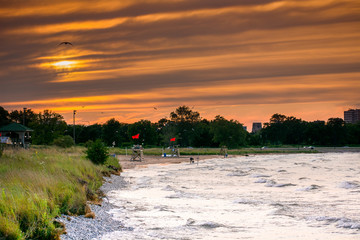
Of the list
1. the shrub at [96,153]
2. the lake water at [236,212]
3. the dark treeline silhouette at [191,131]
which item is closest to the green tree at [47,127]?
the dark treeline silhouette at [191,131]

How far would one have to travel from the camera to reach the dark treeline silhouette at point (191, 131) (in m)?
106

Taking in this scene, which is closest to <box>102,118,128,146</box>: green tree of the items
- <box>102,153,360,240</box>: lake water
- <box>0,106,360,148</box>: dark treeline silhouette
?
<box>0,106,360,148</box>: dark treeline silhouette

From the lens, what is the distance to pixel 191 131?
149 metres

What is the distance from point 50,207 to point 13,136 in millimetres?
60323

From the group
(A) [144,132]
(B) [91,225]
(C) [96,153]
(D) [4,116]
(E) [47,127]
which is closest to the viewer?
(B) [91,225]

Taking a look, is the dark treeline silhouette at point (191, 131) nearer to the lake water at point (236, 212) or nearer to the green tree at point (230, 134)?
the green tree at point (230, 134)

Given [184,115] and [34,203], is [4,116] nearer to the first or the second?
[184,115]

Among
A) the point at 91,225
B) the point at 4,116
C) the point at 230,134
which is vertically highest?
the point at 4,116

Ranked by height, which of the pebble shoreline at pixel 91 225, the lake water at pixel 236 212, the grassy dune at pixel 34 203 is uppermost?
the grassy dune at pixel 34 203

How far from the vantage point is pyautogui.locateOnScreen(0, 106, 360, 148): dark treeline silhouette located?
106 m

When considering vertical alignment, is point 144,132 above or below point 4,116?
Result: below

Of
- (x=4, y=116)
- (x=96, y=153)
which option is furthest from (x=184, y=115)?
(x=96, y=153)

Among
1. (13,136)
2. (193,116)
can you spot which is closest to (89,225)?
(13,136)

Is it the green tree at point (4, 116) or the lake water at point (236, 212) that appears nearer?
the lake water at point (236, 212)
